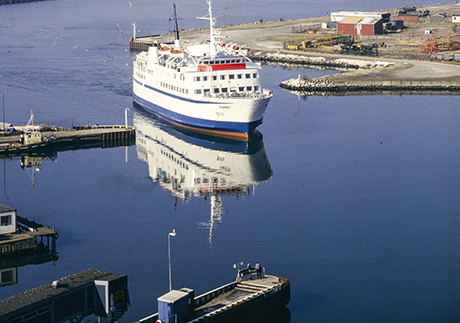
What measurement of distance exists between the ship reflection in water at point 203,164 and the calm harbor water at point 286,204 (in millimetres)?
272

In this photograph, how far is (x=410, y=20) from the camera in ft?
522

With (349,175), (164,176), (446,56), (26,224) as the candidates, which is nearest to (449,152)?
(349,175)

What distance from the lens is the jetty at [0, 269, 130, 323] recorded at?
34844 millimetres

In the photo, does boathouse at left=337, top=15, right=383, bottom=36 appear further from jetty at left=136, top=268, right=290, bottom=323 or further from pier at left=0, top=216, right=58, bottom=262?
jetty at left=136, top=268, right=290, bottom=323

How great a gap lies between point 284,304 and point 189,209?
18753 mm

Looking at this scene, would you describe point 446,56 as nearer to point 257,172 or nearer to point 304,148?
point 304,148

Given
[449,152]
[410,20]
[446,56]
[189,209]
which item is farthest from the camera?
[410,20]

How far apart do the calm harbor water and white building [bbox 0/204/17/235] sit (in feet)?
11.4

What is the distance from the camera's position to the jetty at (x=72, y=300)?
34844mm

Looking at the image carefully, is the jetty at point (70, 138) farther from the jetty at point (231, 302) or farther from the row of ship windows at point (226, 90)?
the jetty at point (231, 302)

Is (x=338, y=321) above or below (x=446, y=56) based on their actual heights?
below

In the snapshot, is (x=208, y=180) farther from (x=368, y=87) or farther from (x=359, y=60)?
(x=359, y=60)

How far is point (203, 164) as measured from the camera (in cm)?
7050

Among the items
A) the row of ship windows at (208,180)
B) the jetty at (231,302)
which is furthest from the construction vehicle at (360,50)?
the jetty at (231,302)
